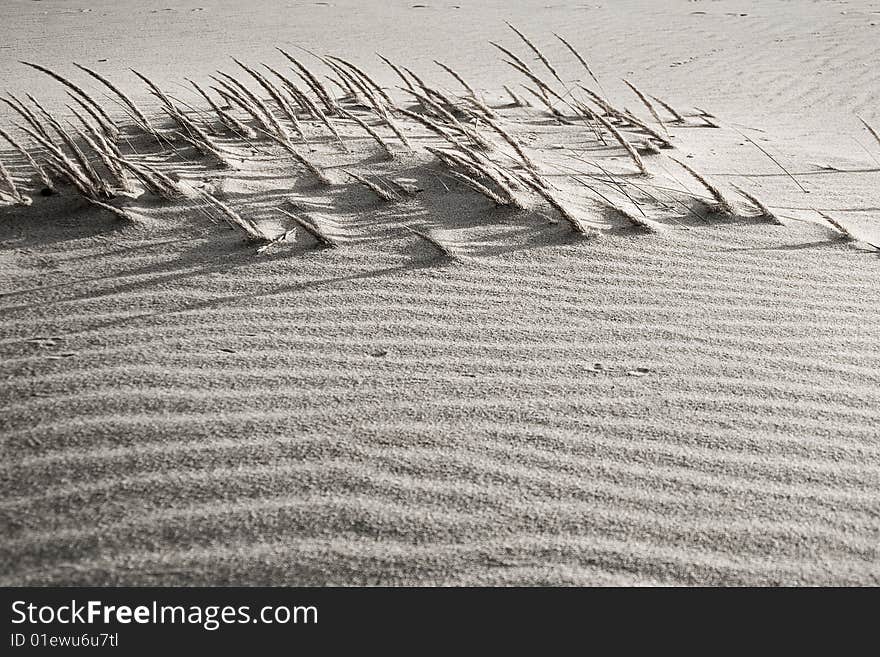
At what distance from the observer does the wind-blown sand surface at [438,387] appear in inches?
77.7

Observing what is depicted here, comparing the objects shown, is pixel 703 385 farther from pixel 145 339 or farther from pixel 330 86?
pixel 330 86

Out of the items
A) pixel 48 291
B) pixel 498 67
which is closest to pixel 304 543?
pixel 48 291

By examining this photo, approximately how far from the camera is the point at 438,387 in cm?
254

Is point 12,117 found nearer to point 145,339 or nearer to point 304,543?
point 145,339

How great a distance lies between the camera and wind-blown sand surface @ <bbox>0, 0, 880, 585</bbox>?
197cm

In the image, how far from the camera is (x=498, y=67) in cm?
871

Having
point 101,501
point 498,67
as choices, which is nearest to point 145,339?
point 101,501

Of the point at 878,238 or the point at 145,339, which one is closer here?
the point at 145,339

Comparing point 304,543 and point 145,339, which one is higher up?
point 145,339

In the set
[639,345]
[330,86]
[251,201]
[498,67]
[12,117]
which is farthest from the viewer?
[498,67]

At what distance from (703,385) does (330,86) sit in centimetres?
517

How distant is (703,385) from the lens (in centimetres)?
262
